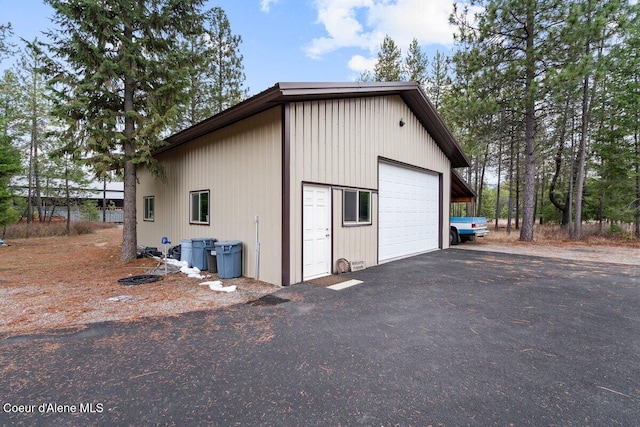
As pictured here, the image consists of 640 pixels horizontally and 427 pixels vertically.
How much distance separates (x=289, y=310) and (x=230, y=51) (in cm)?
1550

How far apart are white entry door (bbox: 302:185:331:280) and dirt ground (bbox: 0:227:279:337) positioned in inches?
39.7

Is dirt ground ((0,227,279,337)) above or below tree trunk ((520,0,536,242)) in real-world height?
below

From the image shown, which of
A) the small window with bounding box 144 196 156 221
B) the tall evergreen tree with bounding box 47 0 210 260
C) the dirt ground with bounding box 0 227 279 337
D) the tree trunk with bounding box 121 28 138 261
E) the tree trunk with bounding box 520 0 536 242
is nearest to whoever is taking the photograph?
the dirt ground with bounding box 0 227 279 337

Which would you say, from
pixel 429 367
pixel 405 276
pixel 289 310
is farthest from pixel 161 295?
pixel 405 276

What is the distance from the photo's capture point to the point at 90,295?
5238 millimetres

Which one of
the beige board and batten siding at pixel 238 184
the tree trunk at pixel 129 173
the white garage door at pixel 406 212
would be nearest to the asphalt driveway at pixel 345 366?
the beige board and batten siding at pixel 238 184

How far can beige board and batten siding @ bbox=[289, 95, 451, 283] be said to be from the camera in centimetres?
602

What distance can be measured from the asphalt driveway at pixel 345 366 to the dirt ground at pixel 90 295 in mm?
467

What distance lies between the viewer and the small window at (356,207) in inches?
287

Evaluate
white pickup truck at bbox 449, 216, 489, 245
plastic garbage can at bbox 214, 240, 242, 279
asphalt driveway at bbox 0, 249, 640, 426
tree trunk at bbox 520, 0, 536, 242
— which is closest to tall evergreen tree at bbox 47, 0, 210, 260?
plastic garbage can at bbox 214, 240, 242, 279

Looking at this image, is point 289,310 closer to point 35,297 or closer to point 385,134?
point 35,297

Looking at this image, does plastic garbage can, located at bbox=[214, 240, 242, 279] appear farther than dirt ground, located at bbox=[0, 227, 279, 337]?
Yes

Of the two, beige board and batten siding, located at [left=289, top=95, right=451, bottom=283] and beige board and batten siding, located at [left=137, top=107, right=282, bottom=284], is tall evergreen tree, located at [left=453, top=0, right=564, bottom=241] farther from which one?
beige board and batten siding, located at [left=137, top=107, right=282, bottom=284]

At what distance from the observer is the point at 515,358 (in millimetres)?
3041
